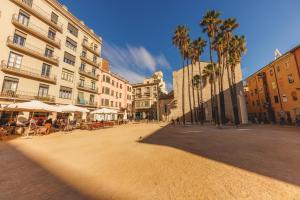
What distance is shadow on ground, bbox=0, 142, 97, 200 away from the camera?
308cm

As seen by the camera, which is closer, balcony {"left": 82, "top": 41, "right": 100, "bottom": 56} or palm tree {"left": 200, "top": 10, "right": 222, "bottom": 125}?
palm tree {"left": 200, "top": 10, "right": 222, "bottom": 125}

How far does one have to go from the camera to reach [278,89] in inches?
983

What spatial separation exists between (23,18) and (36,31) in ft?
6.80

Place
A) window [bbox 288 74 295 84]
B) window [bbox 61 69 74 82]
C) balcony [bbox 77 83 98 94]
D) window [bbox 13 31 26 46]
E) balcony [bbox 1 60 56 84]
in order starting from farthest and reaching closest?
balcony [bbox 77 83 98 94], window [bbox 61 69 74 82], window [bbox 288 74 295 84], window [bbox 13 31 26 46], balcony [bbox 1 60 56 84]

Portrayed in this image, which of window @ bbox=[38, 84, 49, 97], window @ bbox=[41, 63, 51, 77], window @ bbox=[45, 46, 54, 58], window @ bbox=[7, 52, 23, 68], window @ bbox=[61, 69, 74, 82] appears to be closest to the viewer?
window @ bbox=[7, 52, 23, 68]

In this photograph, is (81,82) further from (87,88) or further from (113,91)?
(113,91)

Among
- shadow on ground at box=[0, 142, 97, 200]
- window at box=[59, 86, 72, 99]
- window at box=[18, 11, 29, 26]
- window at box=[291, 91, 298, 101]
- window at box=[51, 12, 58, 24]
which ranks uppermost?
window at box=[51, 12, 58, 24]

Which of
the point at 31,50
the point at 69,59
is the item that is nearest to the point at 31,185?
the point at 31,50

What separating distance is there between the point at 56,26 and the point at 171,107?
101 ft

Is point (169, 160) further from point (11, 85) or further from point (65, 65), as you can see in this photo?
A: point (65, 65)

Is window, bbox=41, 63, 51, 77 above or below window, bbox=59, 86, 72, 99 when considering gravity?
above

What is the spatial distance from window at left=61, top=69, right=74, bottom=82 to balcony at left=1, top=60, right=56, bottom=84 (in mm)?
2073

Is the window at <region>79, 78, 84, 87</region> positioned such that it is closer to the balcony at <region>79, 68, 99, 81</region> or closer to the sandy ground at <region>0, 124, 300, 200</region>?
the balcony at <region>79, 68, 99, 81</region>

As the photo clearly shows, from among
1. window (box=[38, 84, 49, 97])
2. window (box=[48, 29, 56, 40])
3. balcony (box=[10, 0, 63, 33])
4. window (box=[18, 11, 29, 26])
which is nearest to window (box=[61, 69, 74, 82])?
window (box=[38, 84, 49, 97])
